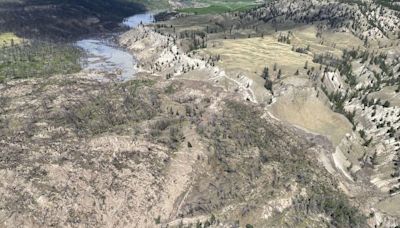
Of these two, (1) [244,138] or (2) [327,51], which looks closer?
(1) [244,138]

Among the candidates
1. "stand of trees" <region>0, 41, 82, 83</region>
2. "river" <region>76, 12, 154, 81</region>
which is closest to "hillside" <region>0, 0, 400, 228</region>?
"stand of trees" <region>0, 41, 82, 83</region>

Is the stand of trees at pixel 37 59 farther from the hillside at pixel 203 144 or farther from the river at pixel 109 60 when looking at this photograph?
the river at pixel 109 60

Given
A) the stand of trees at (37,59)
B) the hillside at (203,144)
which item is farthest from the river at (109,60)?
the stand of trees at (37,59)

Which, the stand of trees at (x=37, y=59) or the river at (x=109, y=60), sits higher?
the stand of trees at (x=37, y=59)

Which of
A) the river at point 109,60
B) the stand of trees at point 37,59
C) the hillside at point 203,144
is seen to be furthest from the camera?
the river at point 109,60

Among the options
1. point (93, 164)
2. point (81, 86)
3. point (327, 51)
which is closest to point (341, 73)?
point (327, 51)

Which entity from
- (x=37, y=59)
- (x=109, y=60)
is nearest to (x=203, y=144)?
(x=109, y=60)

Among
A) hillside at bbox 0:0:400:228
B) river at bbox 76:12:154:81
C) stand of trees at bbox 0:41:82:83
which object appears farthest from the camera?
river at bbox 76:12:154:81

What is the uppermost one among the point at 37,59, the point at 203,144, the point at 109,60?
the point at 37,59

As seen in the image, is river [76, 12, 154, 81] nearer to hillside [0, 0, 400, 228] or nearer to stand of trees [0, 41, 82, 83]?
hillside [0, 0, 400, 228]

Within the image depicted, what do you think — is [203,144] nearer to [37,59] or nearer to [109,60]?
[109,60]

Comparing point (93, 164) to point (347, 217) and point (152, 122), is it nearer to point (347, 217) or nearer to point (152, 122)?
point (152, 122)
